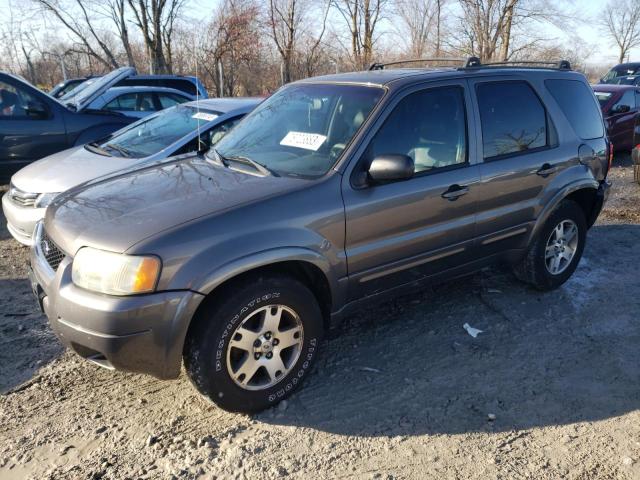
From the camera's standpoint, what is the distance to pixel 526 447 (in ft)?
9.20

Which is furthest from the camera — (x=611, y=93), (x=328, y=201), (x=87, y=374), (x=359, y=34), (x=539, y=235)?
(x=359, y=34)

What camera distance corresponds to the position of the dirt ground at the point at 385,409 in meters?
2.68

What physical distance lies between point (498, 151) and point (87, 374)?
10.4 ft

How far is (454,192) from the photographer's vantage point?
3590 millimetres

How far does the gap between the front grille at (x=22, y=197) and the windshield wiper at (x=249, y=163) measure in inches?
90.6

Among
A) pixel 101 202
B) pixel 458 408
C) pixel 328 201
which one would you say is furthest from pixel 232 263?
pixel 458 408

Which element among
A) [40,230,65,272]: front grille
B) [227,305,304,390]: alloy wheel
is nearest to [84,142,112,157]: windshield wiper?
[40,230,65,272]: front grille

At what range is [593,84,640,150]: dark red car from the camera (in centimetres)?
1091

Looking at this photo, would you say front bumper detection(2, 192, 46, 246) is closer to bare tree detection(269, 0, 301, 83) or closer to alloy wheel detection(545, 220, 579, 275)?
alloy wheel detection(545, 220, 579, 275)

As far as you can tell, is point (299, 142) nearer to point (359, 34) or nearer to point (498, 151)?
point (498, 151)

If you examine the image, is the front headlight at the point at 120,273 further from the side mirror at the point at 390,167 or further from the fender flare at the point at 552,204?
the fender flare at the point at 552,204

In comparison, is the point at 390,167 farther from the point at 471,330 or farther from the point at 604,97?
the point at 604,97

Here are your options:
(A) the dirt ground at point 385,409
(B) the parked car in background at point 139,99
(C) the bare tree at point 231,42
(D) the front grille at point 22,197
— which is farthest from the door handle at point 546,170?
(C) the bare tree at point 231,42

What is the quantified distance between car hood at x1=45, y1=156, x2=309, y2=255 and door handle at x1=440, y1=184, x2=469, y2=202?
3.41ft
